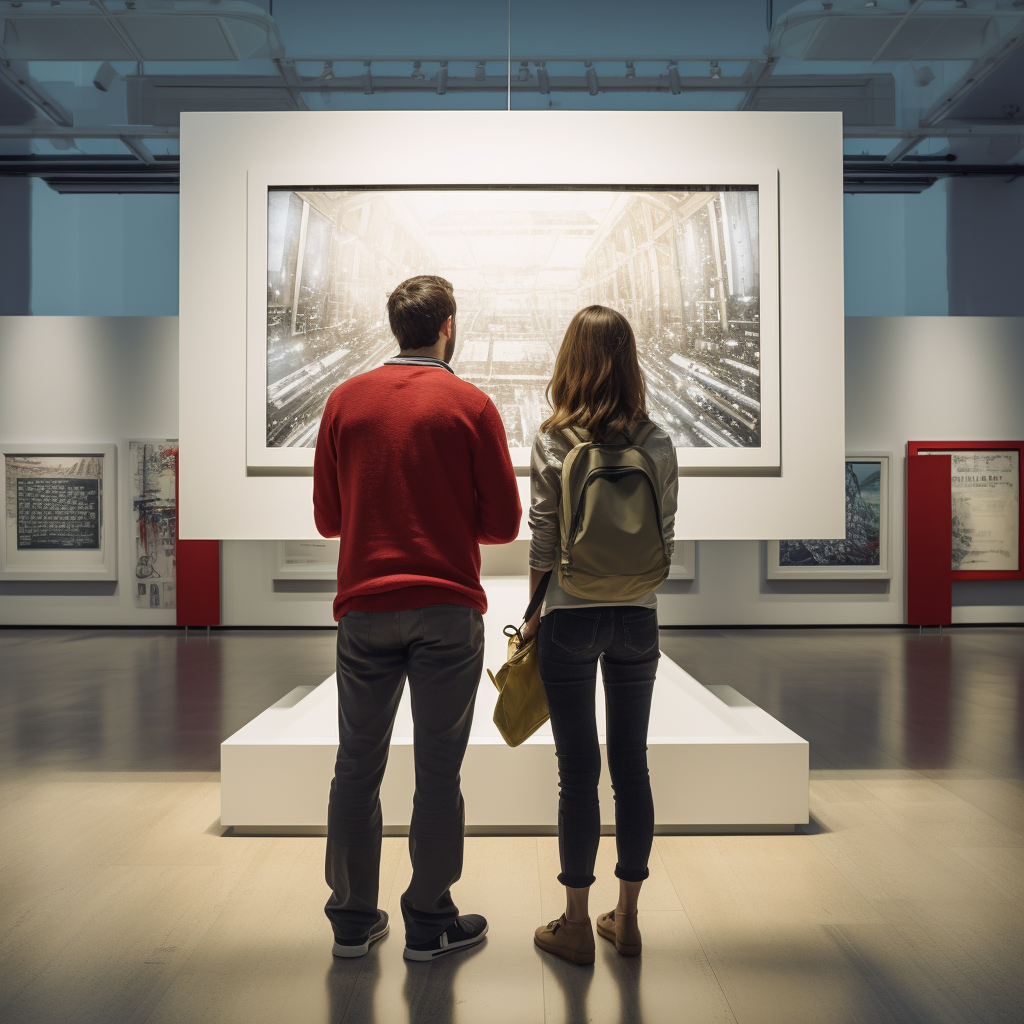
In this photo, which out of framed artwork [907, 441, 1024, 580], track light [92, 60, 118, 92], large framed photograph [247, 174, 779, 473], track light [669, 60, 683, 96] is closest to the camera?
large framed photograph [247, 174, 779, 473]

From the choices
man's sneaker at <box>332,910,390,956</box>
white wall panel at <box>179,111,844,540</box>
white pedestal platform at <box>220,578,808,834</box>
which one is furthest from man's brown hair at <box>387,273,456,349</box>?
white wall panel at <box>179,111,844,540</box>

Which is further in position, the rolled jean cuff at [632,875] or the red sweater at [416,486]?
the rolled jean cuff at [632,875]

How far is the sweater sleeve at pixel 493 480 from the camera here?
2.42m

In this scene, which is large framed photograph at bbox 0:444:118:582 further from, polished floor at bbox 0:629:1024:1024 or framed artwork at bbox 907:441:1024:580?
framed artwork at bbox 907:441:1024:580

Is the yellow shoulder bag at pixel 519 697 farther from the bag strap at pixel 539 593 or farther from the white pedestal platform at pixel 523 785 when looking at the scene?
the white pedestal platform at pixel 523 785

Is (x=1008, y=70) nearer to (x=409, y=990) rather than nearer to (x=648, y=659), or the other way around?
(x=648, y=659)

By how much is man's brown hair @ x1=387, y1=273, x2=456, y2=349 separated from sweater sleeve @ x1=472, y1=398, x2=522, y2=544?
272 mm

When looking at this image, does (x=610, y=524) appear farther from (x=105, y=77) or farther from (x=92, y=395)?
(x=92, y=395)

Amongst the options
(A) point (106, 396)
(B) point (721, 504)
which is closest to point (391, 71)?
(A) point (106, 396)

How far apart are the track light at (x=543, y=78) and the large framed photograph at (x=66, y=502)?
6783 millimetres

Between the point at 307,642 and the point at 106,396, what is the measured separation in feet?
13.9

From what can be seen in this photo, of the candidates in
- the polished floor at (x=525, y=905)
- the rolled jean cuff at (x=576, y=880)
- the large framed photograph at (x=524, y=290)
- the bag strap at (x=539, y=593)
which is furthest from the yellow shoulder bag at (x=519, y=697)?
the large framed photograph at (x=524, y=290)

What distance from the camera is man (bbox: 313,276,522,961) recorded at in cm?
236

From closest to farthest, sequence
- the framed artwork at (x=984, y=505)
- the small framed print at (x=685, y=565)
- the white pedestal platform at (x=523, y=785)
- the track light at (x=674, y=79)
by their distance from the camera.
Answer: the white pedestal platform at (x=523, y=785), the track light at (x=674, y=79), the small framed print at (x=685, y=565), the framed artwork at (x=984, y=505)
